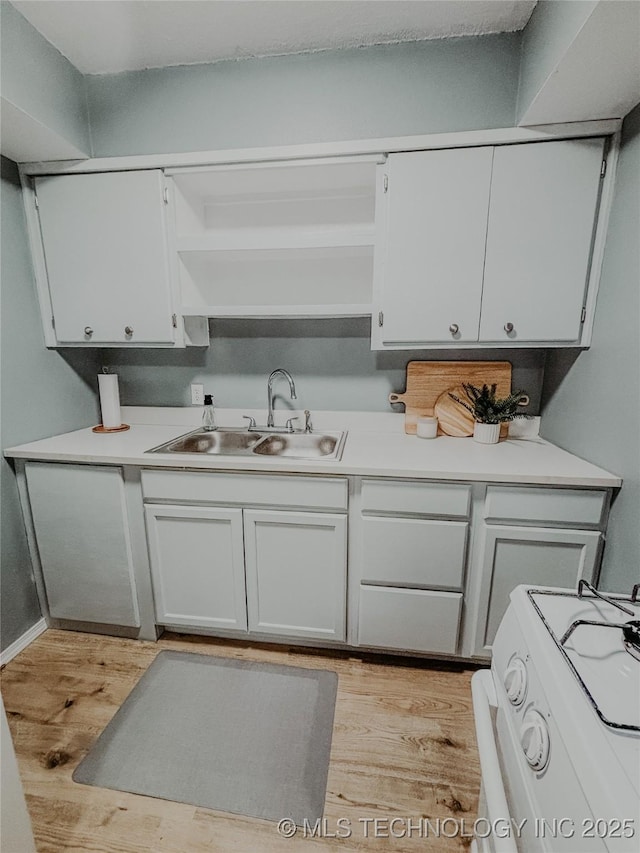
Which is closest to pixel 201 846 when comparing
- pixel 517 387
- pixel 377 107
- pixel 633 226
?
pixel 517 387

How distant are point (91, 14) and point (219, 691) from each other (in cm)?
264

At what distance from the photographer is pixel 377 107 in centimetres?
165

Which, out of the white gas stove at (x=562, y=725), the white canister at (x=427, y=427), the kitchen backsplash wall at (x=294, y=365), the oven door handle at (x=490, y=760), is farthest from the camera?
the kitchen backsplash wall at (x=294, y=365)

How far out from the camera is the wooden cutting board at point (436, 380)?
1.91m

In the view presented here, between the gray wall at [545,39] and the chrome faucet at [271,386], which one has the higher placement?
the gray wall at [545,39]

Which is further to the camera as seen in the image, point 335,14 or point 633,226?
point 335,14

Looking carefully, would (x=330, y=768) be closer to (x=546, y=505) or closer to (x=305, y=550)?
(x=305, y=550)

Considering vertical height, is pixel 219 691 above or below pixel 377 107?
below

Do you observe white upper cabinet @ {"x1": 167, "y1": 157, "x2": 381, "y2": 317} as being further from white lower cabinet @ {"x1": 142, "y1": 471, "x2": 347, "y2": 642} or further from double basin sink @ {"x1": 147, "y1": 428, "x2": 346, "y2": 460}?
white lower cabinet @ {"x1": 142, "y1": 471, "x2": 347, "y2": 642}

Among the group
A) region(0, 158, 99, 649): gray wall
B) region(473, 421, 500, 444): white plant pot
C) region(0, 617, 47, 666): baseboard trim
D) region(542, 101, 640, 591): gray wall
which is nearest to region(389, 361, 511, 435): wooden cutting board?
region(473, 421, 500, 444): white plant pot

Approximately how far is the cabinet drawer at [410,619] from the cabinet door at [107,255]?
4.92ft

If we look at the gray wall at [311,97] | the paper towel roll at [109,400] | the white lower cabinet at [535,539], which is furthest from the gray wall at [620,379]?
the paper towel roll at [109,400]

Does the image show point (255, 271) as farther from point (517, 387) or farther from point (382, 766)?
point (382, 766)

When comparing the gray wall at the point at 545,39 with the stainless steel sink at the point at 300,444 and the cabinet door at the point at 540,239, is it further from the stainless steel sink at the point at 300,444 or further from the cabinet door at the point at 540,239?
the stainless steel sink at the point at 300,444
